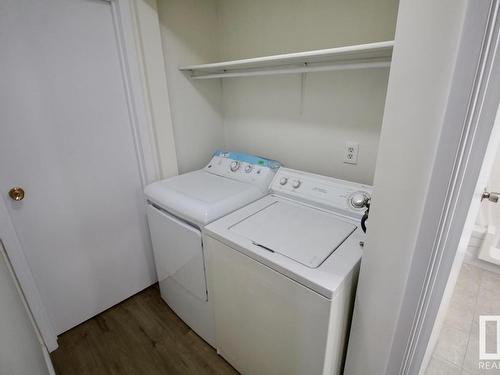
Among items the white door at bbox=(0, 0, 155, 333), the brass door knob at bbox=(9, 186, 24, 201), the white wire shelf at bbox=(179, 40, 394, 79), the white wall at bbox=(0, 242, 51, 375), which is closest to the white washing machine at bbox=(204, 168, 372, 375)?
the white wire shelf at bbox=(179, 40, 394, 79)

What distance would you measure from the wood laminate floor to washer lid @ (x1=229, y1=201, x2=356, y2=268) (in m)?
0.92

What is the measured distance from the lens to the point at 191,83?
6.25 ft

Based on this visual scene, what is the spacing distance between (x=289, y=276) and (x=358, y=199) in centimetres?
59

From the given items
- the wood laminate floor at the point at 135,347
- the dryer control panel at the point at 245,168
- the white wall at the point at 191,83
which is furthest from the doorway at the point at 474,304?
the white wall at the point at 191,83

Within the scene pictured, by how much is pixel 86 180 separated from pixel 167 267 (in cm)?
76

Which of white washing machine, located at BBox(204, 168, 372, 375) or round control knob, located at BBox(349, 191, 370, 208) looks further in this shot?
round control knob, located at BBox(349, 191, 370, 208)

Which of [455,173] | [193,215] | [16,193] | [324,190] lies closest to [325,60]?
[324,190]

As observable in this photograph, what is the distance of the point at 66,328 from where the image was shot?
1.69m

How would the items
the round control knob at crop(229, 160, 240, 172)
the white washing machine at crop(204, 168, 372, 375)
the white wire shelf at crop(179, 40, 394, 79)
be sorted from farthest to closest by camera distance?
the round control knob at crop(229, 160, 240, 172) → the white wire shelf at crop(179, 40, 394, 79) → the white washing machine at crop(204, 168, 372, 375)

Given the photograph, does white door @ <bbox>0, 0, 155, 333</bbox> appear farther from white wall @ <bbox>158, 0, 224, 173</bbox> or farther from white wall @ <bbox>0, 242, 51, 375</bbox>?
white wall @ <bbox>0, 242, 51, 375</bbox>

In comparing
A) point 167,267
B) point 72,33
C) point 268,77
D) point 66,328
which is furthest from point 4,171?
point 268,77

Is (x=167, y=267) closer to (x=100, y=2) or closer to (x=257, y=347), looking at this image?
(x=257, y=347)

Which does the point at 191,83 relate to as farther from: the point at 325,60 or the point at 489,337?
the point at 489,337

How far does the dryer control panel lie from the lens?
65.7 inches
